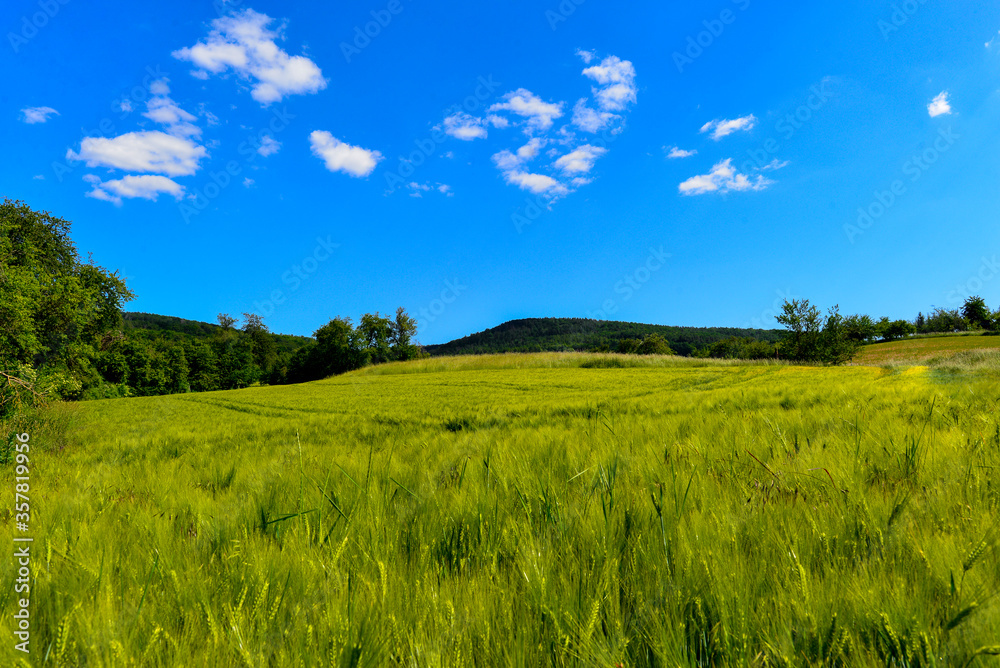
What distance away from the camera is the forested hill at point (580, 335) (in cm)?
11380

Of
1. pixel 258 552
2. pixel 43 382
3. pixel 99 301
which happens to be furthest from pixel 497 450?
pixel 99 301

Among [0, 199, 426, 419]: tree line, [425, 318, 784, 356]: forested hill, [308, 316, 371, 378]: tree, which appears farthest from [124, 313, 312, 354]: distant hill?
[425, 318, 784, 356]: forested hill

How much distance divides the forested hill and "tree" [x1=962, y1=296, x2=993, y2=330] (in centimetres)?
4179

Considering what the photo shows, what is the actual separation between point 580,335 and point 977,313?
93482 mm

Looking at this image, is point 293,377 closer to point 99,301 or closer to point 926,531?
point 99,301

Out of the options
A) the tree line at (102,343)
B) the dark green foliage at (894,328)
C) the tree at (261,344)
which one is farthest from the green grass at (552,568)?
the dark green foliage at (894,328)

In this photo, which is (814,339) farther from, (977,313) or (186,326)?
(186,326)

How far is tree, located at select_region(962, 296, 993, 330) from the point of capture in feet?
301

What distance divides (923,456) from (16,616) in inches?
148

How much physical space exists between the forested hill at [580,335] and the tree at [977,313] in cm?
4179

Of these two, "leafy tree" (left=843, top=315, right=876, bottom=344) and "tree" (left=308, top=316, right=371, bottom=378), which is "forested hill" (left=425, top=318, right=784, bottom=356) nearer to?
"leafy tree" (left=843, top=315, right=876, bottom=344)

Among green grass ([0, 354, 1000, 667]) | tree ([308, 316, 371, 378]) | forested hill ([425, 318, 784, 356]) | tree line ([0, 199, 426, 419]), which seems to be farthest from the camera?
forested hill ([425, 318, 784, 356])

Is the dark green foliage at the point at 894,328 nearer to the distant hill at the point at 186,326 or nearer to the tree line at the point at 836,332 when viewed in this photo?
the tree line at the point at 836,332

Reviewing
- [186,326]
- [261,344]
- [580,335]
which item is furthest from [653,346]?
[186,326]
